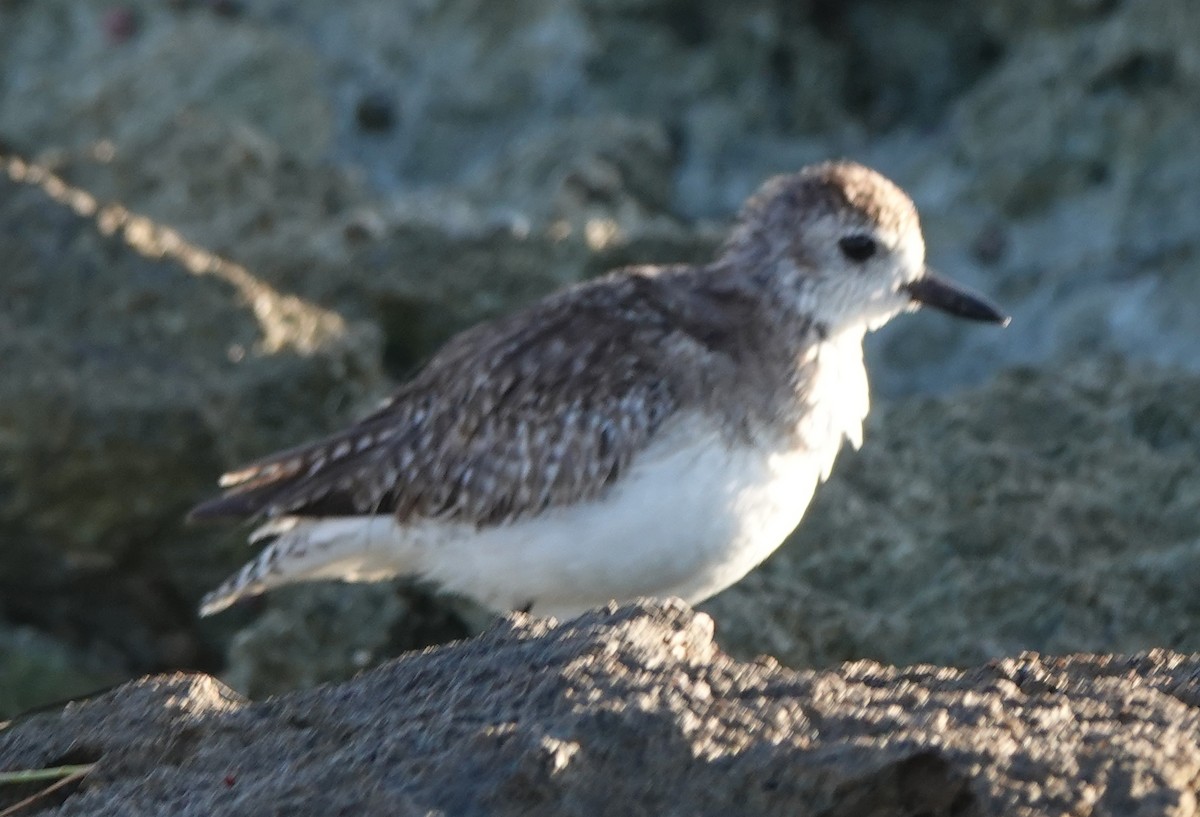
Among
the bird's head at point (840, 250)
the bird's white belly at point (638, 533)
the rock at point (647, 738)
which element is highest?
the bird's head at point (840, 250)

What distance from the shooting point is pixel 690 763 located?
3227mm

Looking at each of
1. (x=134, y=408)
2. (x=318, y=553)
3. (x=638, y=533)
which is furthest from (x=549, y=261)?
(x=638, y=533)

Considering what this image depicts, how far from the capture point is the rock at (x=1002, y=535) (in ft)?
18.9

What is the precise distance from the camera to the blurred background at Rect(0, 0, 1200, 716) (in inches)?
247

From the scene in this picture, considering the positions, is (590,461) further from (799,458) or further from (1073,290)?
(1073,290)

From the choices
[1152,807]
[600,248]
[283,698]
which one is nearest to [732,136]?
[600,248]

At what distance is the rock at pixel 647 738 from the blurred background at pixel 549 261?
2.21m

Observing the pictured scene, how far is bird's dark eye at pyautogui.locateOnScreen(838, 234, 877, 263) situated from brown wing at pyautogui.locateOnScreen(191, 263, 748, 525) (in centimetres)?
46

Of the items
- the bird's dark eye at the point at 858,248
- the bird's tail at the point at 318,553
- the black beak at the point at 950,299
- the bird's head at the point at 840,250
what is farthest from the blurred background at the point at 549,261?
the bird's dark eye at the point at 858,248

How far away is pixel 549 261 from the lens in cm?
809

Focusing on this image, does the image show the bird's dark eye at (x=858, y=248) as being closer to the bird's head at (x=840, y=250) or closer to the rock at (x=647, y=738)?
the bird's head at (x=840, y=250)

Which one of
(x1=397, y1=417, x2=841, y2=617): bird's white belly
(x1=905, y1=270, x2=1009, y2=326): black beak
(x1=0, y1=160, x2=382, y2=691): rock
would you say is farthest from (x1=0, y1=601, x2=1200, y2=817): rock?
(x1=0, y1=160, x2=382, y2=691): rock

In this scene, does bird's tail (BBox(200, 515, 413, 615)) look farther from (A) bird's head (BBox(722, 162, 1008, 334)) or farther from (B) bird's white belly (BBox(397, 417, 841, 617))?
(A) bird's head (BBox(722, 162, 1008, 334))

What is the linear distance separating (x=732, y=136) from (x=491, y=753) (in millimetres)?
6614
